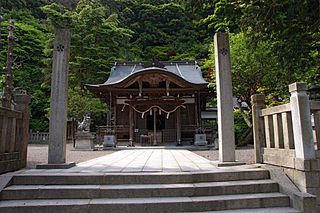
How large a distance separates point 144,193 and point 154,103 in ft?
34.1

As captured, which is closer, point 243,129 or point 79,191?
point 79,191

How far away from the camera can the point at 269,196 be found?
3.04 m

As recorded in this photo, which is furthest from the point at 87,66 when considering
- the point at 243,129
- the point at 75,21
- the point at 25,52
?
the point at 243,129

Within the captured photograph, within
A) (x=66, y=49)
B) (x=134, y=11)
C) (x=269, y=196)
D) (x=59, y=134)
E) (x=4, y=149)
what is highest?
(x=134, y=11)

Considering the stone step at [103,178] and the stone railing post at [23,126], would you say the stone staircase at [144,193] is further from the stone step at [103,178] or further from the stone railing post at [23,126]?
the stone railing post at [23,126]

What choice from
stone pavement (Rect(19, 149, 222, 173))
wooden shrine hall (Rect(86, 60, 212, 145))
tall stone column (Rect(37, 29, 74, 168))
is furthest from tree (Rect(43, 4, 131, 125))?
tall stone column (Rect(37, 29, 74, 168))

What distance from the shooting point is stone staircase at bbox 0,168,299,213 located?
2.73 metres

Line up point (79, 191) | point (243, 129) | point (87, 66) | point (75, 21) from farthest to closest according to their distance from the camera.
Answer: point (75, 21) < point (87, 66) < point (243, 129) < point (79, 191)

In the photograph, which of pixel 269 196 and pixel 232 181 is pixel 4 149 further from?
pixel 269 196

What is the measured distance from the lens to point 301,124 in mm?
3197

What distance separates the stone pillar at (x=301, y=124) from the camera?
3.16 metres

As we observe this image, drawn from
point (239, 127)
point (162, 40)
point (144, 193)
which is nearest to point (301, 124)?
point (144, 193)

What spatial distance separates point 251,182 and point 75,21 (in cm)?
2381

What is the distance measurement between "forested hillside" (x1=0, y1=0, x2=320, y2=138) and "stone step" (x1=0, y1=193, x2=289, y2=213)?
208 inches
